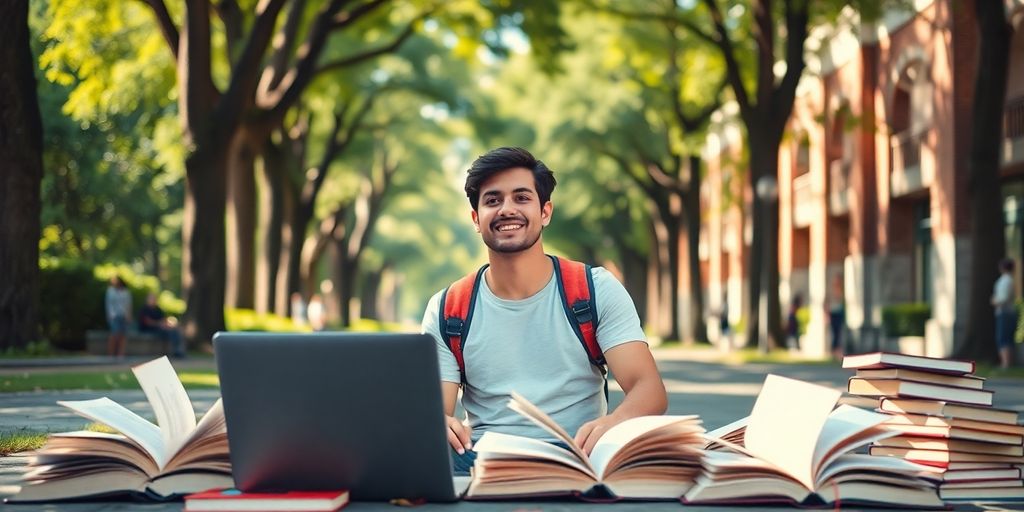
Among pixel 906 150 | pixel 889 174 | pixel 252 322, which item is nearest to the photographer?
pixel 252 322

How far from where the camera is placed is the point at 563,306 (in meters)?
5.34

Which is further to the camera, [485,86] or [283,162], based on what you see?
[485,86]

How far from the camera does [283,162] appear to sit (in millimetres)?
35625

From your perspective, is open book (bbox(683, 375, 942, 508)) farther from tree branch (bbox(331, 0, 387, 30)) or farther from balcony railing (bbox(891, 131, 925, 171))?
balcony railing (bbox(891, 131, 925, 171))

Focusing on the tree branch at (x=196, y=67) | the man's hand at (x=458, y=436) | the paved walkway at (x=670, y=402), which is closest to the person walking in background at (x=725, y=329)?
the paved walkway at (x=670, y=402)

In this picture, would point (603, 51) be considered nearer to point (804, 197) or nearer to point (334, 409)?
point (804, 197)

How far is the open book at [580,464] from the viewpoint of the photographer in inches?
182

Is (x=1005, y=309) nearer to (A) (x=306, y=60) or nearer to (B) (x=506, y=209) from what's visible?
(A) (x=306, y=60)

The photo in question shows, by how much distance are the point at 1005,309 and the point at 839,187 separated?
16324mm

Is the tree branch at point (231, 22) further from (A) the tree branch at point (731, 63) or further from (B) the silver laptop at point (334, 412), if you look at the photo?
(B) the silver laptop at point (334, 412)

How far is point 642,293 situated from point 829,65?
2421 centimetres

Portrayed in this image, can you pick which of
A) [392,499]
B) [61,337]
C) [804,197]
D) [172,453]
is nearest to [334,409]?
[392,499]

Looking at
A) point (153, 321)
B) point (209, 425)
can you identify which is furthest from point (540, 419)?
point (153, 321)

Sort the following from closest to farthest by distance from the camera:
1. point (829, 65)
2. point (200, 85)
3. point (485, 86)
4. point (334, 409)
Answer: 1. point (334, 409)
2. point (200, 85)
3. point (829, 65)
4. point (485, 86)
